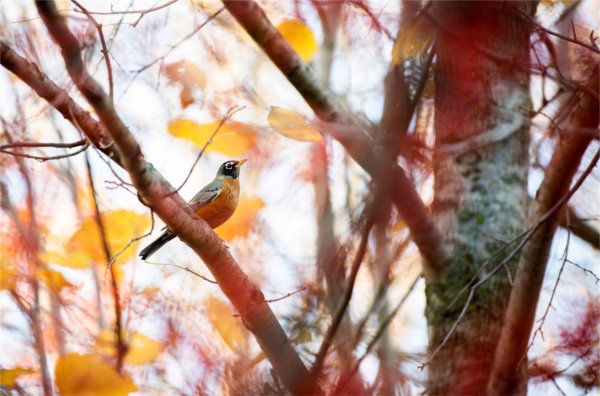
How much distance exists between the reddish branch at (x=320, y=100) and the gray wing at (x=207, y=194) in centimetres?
307

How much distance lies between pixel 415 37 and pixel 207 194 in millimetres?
3400

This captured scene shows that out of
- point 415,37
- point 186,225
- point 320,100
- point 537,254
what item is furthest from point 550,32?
point 186,225

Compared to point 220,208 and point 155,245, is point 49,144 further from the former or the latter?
point 220,208

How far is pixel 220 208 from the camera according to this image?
21.2 ft

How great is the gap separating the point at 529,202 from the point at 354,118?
121cm

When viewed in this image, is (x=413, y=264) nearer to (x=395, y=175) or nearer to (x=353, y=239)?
(x=395, y=175)

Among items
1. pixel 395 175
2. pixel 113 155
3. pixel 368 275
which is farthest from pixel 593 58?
pixel 113 155

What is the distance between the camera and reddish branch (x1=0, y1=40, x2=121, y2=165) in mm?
2791

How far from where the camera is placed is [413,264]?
155 inches

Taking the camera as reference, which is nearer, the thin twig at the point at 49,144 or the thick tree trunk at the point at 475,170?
the thin twig at the point at 49,144

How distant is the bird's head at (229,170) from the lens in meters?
7.24

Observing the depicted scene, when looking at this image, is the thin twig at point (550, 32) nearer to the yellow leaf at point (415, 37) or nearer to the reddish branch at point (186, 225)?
the yellow leaf at point (415, 37)

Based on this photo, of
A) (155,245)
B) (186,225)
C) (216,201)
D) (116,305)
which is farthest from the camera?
(216,201)

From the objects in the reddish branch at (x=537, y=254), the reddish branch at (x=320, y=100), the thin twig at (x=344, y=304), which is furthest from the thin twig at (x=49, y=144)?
the reddish branch at (x=537, y=254)
